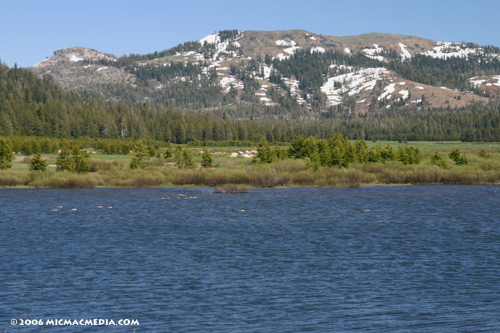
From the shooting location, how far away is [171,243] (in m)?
42.4

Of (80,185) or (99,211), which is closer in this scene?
(99,211)

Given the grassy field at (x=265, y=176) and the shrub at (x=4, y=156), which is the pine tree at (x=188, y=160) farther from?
the shrub at (x=4, y=156)

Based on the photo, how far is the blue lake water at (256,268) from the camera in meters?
23.0

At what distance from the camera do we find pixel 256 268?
32.7m

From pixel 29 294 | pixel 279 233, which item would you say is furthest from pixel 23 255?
pixel 279 233

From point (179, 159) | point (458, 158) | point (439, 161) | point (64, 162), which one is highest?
point (64, 162)

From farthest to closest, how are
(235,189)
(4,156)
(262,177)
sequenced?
(4,156)
(262,177)
(235,189)

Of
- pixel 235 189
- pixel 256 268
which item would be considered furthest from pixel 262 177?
pixel 256 268

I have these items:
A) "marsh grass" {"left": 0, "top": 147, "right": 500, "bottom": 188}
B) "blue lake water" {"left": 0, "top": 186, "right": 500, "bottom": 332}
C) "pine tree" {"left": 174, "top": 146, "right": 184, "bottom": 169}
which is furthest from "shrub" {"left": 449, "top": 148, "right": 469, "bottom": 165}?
"pine tree" {"left": 174, "top": 146, "right": 184, "bottom": 169}

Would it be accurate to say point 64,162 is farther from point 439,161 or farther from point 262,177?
point 439,161

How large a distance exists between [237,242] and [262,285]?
556 inches

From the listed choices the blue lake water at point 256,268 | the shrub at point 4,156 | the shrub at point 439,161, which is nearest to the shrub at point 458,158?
the shrub at point 439,161

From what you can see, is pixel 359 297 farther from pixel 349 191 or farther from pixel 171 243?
pixel 349 191

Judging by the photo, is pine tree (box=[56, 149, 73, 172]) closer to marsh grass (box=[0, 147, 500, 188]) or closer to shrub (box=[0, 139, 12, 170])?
marsh grass (box=[0, 147, 500, 188])
